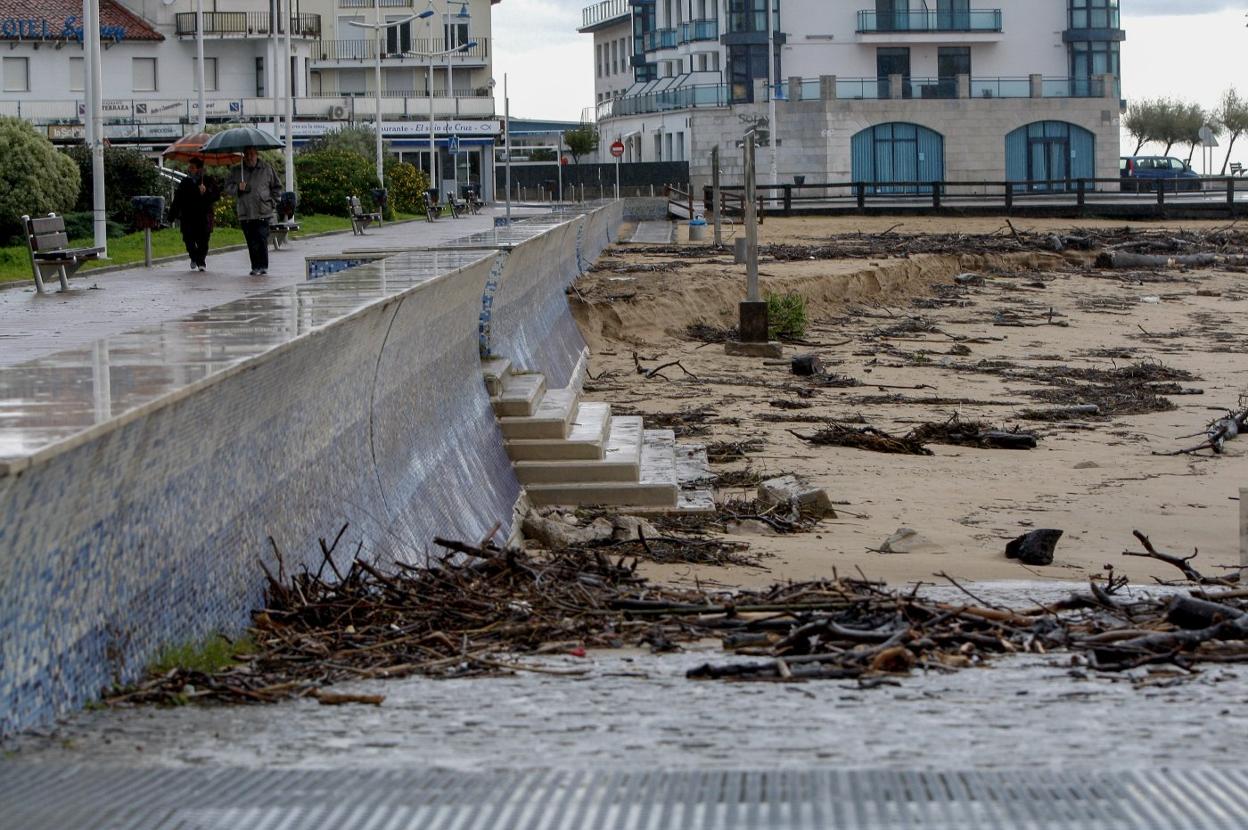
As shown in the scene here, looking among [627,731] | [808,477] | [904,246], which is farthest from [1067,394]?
[904,246]

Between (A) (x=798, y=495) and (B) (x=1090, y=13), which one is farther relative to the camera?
(B) (x=1090, y=13)

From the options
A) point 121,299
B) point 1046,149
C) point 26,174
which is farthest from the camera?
Answer: point 1046,149

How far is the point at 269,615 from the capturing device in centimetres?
649

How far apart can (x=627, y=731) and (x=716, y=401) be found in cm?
1362

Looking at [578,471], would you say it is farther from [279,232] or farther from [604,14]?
[604,14]

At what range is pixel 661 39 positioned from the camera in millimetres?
94250

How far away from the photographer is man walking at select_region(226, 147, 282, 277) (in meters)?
21.5

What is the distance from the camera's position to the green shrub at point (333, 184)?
4725cm

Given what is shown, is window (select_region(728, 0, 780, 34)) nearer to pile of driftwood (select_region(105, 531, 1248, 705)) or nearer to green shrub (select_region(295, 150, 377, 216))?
green shrub (select_region(295, 150, 377, 216))

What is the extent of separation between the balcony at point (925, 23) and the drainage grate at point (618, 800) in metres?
79.3

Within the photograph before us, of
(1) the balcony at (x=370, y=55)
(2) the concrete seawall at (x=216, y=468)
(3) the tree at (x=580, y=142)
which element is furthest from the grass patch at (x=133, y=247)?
(3) the tree at (x=580, y=142)

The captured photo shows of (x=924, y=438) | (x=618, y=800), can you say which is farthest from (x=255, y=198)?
(x=618, y=800)

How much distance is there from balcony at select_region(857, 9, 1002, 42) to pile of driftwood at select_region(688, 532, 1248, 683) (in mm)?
76545

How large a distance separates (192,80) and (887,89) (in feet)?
94.6
